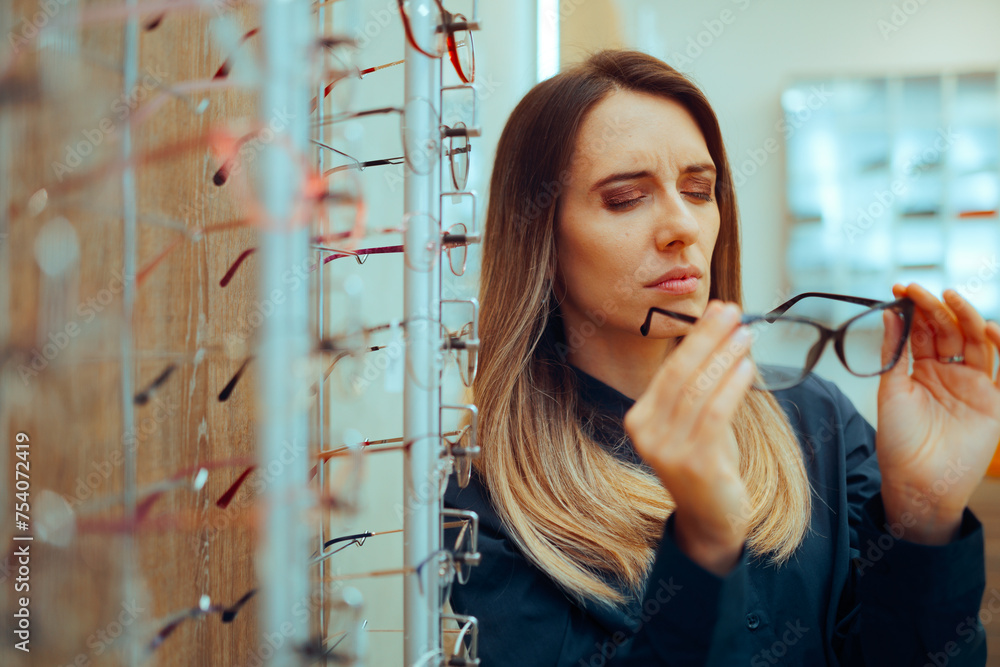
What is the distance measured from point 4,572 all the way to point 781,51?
10.0 feet

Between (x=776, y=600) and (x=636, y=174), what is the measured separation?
57 centimetres

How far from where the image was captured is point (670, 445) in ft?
1.86

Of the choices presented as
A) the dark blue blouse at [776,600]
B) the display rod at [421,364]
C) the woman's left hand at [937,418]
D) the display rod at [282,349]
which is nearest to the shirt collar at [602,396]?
the dark blue blouse at [776,600]

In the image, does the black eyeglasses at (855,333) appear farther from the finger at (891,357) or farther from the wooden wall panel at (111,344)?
the wooden wall panel at (111,344)

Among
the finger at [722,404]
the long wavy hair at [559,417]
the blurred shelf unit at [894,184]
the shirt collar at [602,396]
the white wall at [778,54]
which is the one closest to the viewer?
the finger at [722,404]

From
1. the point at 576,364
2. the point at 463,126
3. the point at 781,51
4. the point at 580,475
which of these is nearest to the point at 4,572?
the point at 463,126

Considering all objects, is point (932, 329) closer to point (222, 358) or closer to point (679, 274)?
point (679, 274)

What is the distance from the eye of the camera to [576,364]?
1.01m

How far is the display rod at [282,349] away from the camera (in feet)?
1.23

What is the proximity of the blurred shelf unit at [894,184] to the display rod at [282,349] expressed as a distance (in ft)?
8.52

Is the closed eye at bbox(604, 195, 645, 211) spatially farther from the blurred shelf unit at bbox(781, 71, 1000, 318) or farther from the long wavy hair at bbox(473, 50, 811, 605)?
the blurred shelf unit at bbox(781, 71, 1000, 318)

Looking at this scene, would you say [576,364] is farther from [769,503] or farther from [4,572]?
[4,572]

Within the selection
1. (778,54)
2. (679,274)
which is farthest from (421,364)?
(778,54)

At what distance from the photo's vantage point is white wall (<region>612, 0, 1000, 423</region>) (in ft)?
8.73
